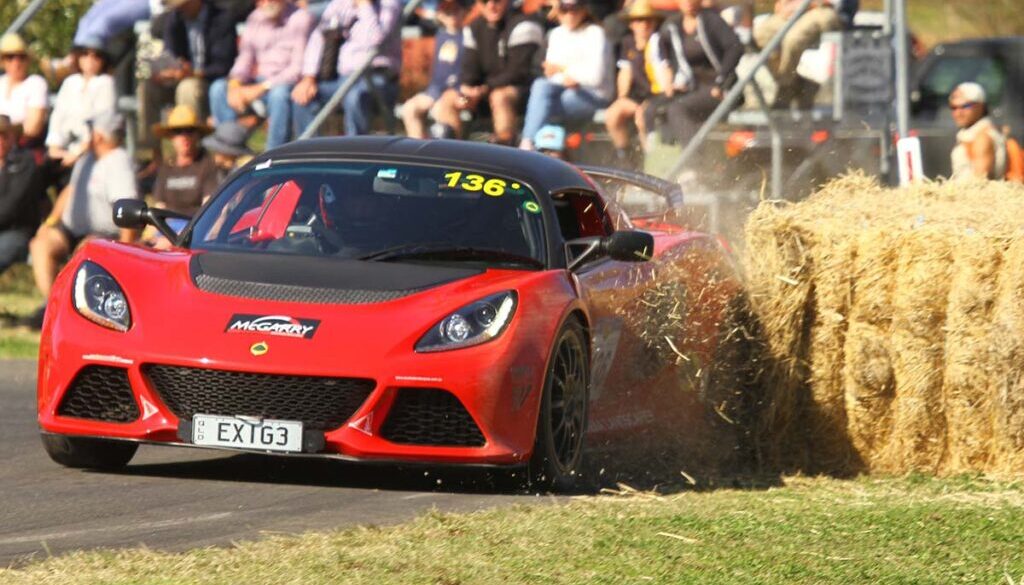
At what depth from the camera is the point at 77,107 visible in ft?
54.5

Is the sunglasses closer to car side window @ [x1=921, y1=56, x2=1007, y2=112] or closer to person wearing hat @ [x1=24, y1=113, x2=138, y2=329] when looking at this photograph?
car side window @ [x1=921, y1=56, x2=1007, y2=112]

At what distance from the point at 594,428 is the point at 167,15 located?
1025 centimetres

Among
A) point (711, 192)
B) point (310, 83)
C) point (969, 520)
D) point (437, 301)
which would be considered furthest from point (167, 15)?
point (969, 520)

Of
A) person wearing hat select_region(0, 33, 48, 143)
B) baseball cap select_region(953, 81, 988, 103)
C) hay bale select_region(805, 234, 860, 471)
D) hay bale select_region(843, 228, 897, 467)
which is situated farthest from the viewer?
person wearing hat select_region(0, 33, 48, 143)

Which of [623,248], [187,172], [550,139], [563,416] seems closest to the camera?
[563,416]

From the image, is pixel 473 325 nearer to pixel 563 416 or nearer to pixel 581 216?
pixel 563 416

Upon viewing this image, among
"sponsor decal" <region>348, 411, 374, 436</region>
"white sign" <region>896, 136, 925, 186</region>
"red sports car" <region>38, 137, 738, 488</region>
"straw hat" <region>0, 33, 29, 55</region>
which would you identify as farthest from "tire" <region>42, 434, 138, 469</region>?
"straw hat" <region>0, 33, 29, 55</region>

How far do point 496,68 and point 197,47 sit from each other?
299 centimetres

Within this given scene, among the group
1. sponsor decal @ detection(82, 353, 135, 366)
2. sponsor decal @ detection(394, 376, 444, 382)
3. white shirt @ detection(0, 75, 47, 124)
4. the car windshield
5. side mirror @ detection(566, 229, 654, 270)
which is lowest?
sponsor decal @ detection(394, 376, 444, 382)

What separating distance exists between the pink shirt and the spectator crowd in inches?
0.6

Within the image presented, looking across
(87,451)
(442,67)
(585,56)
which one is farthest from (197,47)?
(87,451)

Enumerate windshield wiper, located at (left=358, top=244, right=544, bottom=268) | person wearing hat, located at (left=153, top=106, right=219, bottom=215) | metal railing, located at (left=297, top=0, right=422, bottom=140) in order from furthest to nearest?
metal railing, located at (left=297, top=0, right=422, bottom=140)
person wearing hat, located at (left=153, top=106, right=219, bottom=215)
windshield wiper, located at (left=358, top=244, right=544, bottom=268)

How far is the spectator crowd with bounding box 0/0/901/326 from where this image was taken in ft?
49.9

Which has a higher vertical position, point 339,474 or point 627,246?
point 627,246
